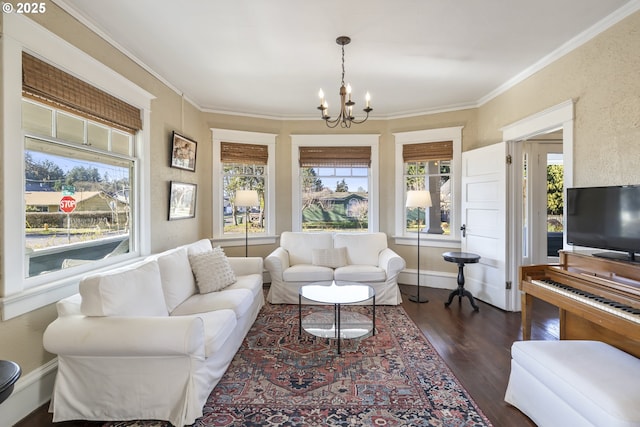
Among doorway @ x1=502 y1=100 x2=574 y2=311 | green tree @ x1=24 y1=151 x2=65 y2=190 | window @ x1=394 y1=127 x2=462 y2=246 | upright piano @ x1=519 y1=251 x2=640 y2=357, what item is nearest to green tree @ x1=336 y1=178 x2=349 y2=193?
window @ x1=394 y1=127 x2=462 y2=246

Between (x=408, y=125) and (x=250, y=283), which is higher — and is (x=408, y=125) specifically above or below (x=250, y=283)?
above

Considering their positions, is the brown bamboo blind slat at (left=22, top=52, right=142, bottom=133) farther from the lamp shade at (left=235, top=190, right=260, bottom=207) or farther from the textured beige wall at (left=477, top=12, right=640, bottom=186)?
the textured beige wall at (left=477, top=12, right=640, bottom=186)

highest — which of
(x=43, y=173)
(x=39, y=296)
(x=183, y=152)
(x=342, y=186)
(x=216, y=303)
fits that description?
(x=183, y=152)

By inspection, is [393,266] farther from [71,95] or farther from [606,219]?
[71,95]

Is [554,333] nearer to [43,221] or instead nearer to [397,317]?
[397,317]

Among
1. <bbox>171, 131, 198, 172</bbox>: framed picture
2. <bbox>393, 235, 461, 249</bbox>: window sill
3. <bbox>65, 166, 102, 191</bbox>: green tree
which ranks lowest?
<bbox>393, 235, 461, 249</bbox>: window sill

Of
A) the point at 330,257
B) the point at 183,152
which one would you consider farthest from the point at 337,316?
the point at 183,152

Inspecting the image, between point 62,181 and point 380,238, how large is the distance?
362 centimetres

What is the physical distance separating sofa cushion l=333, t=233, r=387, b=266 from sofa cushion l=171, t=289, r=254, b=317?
72.6 inches

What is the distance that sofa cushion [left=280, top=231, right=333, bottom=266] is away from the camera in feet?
14.5

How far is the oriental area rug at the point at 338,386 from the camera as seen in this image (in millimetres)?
1875

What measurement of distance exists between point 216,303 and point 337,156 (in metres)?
3.13

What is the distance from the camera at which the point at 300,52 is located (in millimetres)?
2943

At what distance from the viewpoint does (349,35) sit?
104 inches
